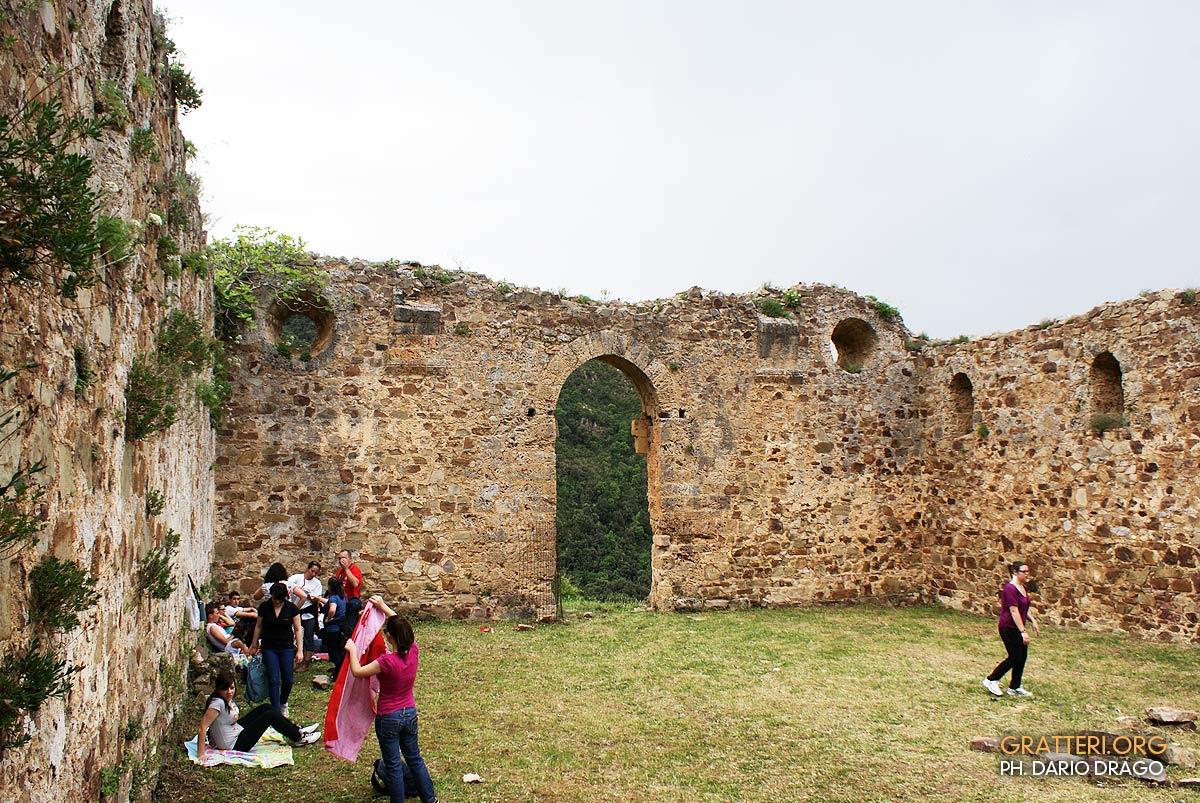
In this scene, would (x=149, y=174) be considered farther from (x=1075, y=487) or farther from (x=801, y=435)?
(x=1075, y=487)

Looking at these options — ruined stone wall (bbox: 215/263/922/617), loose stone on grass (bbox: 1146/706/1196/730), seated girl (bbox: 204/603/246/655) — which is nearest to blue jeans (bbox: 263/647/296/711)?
seated girl (bbox: 204/603/246/655)

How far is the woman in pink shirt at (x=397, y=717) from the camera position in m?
5.11

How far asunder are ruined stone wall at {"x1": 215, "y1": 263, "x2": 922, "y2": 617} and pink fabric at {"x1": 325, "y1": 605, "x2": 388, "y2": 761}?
228 inches

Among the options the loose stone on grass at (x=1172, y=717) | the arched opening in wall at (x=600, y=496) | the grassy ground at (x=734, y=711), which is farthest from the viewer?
the arched opening in wall at (x=600, y=496)

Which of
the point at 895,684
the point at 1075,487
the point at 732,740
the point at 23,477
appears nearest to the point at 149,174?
the point at 23,477

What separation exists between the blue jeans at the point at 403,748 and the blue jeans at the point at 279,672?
2.32 m

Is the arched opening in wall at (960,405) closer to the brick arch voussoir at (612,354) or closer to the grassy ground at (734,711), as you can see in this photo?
the grassy ground at (734,711)

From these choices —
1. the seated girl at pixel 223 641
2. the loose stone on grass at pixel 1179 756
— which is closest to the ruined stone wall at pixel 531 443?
the seated girl at pixel 223 641

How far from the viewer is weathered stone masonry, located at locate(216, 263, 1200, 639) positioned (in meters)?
10.6

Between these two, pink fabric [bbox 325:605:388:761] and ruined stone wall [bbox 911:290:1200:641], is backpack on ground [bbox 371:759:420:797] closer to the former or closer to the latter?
pink fabric [bbox 325:605:388:761]

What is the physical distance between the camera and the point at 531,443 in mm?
11977

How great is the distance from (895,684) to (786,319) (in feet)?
21.9

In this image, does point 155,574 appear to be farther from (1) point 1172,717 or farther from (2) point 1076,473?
(2) point 1076,473

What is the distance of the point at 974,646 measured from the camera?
1020cm
